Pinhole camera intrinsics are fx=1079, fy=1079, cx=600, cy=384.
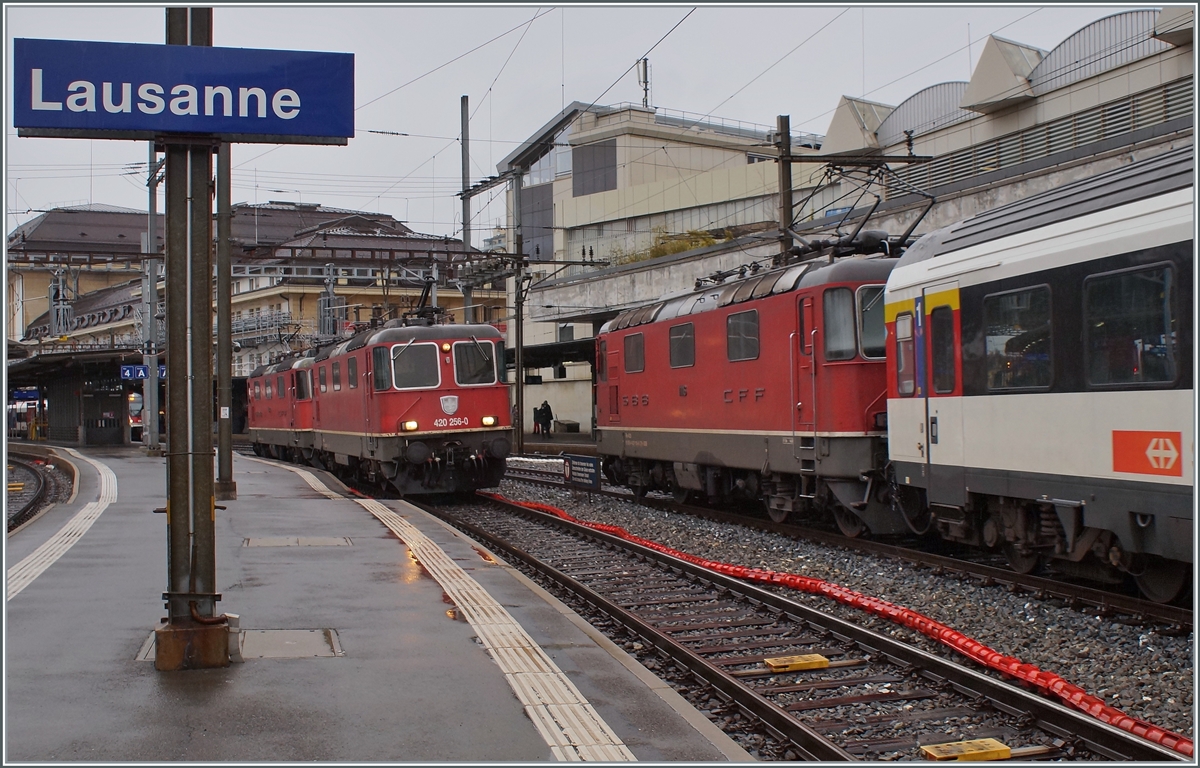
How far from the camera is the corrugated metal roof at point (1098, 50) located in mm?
29141

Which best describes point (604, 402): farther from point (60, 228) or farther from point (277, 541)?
point (60, 228)

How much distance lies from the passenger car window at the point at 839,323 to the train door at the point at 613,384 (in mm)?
7498

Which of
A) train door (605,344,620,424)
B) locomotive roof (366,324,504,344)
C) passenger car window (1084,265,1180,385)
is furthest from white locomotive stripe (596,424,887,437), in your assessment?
passenger car window (1084,265,1180,385)

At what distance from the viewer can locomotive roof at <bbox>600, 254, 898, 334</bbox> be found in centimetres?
1299

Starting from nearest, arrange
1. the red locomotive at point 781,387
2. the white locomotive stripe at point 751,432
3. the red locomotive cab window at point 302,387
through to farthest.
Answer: the white locomotive stripe at point 751,432, the red locomotive at point 781,387, the red locomotive cab window at point 302,387

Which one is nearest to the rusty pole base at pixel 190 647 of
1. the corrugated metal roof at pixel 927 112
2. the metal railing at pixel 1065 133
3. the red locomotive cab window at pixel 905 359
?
the red locomotive cab window at pixel 905 359

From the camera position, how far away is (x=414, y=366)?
19953 millimetres

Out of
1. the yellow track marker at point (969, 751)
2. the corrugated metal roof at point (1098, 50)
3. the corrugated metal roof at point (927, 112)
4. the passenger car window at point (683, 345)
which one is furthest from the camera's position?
the corrugated metal roof at point (927, 112)

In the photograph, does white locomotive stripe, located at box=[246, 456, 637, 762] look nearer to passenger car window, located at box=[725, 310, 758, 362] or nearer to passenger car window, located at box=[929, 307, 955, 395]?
passenger car window, located at box=[929, 307, 955, 395]

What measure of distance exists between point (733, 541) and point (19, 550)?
8.36 metres

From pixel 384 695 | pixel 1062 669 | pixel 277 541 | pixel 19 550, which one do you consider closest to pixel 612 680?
pixel 384 695

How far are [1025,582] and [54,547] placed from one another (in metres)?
9.73

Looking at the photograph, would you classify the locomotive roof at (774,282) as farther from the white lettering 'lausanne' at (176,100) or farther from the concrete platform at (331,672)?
the white lettering 'lausanne' at (176,100)

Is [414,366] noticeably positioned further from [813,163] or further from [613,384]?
[813,163]
